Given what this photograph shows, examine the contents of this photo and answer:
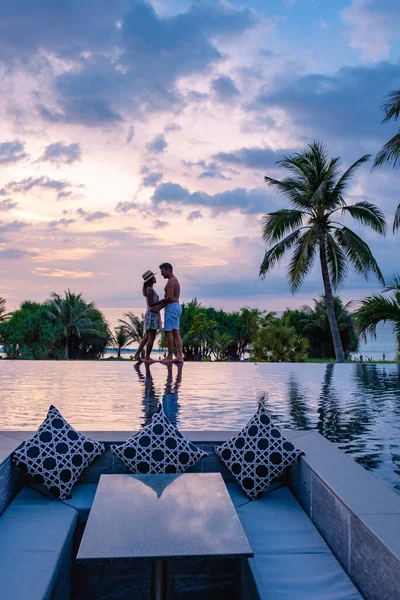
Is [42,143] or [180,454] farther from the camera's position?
[42,143]

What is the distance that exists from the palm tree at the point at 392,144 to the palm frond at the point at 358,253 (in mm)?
2619

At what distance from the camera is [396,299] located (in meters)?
13.1

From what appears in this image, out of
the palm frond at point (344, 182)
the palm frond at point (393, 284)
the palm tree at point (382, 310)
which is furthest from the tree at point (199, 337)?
the palm frond at point (393, 284)

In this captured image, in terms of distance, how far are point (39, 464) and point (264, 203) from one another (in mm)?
17037

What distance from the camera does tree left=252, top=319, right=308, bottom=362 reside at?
19.7m

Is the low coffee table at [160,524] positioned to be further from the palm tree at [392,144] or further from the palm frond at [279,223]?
the palm frond at [279,223]

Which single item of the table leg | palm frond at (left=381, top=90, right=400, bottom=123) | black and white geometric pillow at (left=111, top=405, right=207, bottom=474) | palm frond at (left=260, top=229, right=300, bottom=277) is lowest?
the table leg

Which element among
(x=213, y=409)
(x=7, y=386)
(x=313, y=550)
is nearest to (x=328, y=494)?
(x=313, y=550)

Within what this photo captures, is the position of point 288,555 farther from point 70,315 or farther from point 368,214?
point 70,315

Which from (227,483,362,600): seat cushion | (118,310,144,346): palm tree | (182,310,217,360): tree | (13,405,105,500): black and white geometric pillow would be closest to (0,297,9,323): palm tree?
(118,310,144,346): palm tree

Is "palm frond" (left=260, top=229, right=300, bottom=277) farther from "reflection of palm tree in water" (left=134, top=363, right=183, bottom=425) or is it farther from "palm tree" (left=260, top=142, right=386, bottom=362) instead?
"reflection of palm tree in water" (left=134, top=363, right=183, bottom=425)

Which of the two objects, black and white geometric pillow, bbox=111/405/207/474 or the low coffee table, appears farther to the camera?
black and white geometric pillow, bbox=111/405/207/474

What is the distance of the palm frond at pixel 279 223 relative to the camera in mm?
17453

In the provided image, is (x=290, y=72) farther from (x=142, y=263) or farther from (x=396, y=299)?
(x=142, y=263)
